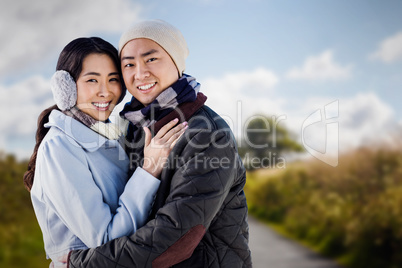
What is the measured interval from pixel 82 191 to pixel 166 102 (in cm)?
54

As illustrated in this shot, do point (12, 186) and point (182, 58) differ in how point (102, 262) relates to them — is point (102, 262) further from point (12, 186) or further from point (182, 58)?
point (12, 186)

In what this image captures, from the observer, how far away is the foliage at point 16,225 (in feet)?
14.2

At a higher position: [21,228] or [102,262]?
[102,262]

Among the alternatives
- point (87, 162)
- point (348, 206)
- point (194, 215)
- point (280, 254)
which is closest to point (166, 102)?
point (87, 162)

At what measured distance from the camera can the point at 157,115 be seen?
182 cm

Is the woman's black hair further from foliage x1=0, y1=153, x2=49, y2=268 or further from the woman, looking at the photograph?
foliage x1=0, y1=153, x2=49, y2=268

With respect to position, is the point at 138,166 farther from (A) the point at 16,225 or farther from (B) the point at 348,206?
(B) the point at 348,206

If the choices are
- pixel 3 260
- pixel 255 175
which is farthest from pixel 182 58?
pixel 255 175

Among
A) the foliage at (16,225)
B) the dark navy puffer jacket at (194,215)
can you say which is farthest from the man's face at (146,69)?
the foliage at (16,225)

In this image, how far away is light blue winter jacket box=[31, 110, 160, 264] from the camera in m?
1.62

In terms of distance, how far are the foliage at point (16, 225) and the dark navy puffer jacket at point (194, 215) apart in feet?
9.97

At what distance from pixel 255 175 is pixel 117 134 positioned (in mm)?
6500

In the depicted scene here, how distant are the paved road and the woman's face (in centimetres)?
418

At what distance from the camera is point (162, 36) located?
187 centimetres
